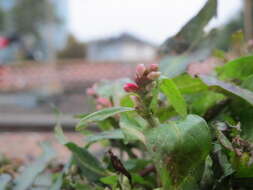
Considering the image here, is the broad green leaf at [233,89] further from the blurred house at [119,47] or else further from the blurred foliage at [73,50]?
the blurred house at [119,47]

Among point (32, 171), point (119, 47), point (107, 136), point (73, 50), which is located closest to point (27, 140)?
point (32, 171)

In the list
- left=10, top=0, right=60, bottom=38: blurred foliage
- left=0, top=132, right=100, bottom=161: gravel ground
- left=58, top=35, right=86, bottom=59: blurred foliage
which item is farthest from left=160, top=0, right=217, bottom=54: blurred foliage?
left=10, top=0, right=60, bottom=38: blurred foliage

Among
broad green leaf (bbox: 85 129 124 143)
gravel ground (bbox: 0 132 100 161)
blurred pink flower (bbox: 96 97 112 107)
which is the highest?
blurred pink flower (bbox: 96 97 112 107)

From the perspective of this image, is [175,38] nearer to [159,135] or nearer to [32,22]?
[159,135]

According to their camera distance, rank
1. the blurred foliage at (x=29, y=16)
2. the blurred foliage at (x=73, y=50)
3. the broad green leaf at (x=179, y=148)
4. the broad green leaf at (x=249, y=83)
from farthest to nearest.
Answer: the blurred foliage at (x=29, y=16), the blurred foliage at (x=73, y=50), the broad green leaf at (x=249, y=83), the broad green leaf at (x=179, y=148)

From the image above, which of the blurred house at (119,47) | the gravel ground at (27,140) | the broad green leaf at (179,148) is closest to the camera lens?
the broad green leaf at (179,148)

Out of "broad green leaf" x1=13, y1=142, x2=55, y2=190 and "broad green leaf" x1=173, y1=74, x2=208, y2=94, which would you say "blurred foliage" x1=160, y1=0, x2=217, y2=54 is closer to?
"broad green leaf" x1=173, y1=74, x2=208, y2=94

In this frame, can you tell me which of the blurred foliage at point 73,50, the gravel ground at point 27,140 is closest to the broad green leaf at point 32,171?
the gravel ground at point 27,140

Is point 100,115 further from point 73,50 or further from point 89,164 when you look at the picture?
point 73,50
